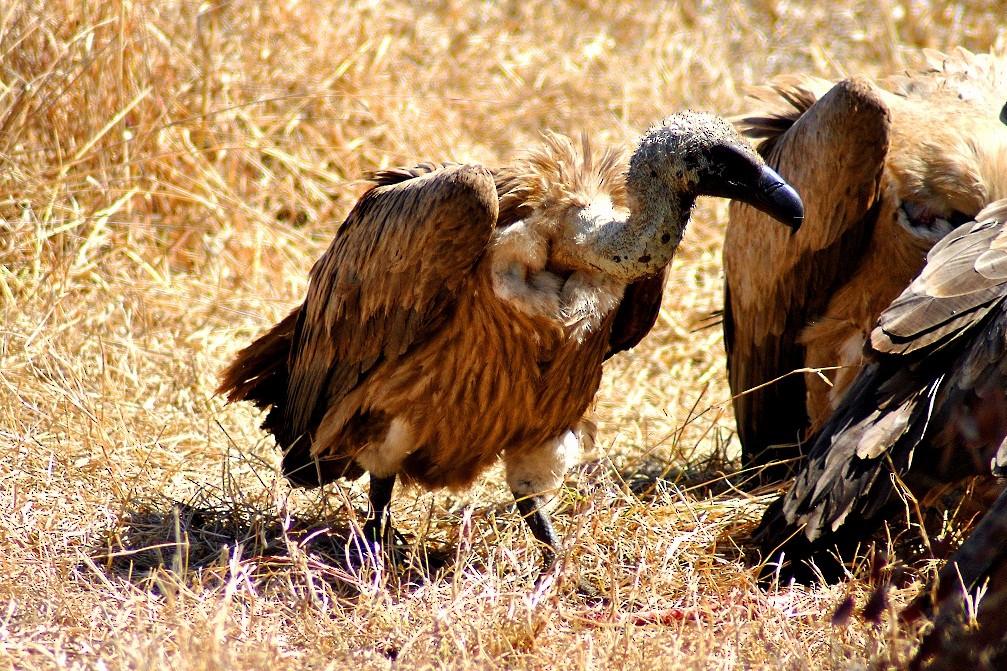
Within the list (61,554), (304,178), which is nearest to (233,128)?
(304,178)

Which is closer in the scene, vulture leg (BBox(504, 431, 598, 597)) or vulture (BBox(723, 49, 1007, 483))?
vulture leg (BBox(504, 431, 598, 597))

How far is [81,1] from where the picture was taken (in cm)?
582

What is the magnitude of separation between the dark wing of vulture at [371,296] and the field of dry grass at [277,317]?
11.0 inches

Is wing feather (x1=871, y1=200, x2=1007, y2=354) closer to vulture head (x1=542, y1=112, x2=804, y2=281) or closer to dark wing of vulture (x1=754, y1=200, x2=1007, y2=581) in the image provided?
dark wing of vulture (x1=754, y1=200, x2=1007, y2=581)

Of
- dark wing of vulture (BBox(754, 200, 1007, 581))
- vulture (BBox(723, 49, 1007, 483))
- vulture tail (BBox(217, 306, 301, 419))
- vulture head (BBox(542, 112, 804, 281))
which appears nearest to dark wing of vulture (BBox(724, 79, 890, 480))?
vulture (BBox(723, 49, 1007, 483))

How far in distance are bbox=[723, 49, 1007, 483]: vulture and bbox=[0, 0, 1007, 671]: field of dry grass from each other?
395 millimetres

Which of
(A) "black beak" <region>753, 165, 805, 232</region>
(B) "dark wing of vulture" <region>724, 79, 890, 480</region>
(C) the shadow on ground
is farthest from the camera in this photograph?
(B) "dark wing of vulture" <region>724, 79, 890, 480</region>

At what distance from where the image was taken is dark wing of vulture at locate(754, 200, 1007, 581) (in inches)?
135

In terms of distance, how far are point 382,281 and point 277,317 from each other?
226 cm

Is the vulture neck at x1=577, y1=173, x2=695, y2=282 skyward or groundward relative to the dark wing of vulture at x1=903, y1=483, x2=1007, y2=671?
skyward

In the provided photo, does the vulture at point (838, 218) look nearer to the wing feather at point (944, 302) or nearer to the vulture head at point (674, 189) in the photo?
the wing feather at point (944, 302)

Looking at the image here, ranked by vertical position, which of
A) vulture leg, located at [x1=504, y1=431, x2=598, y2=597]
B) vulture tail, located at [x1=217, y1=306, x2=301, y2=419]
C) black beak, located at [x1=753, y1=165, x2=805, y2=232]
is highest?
black beak, located at [x1=753, y1=165, x2=805, y2=232]

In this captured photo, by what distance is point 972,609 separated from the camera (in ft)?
9.32

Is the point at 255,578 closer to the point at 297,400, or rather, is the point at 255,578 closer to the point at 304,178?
the point at 297,400
